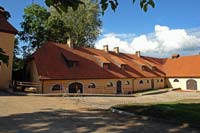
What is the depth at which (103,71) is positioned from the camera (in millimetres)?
36625

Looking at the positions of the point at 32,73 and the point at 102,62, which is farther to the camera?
the point at 102,62

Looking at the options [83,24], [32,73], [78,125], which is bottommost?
[78,125]

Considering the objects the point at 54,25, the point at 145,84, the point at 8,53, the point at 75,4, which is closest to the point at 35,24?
the point at 54,25

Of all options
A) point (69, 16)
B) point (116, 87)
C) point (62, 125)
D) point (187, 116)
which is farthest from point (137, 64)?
point (62, 125)

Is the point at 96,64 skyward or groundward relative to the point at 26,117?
skyward

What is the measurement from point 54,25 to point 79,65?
29.9ft

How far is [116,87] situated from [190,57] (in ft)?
60.0

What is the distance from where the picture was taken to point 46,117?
13.3m

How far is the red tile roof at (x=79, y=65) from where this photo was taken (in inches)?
1240

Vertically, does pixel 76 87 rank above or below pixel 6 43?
below

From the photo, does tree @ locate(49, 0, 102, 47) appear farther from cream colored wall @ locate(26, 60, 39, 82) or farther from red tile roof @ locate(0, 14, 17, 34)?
red tile roof @ locate(0, 14, 17, 34)

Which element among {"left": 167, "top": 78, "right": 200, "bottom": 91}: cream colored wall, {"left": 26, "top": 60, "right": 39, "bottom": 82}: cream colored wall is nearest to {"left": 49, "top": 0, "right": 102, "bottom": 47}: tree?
{"left": 26, "top": 60, "right": 39, "bottom": 82}: cream colored wall

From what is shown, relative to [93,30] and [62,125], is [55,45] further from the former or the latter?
[62,125]

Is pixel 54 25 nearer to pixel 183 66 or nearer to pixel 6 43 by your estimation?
pixel 6 43
